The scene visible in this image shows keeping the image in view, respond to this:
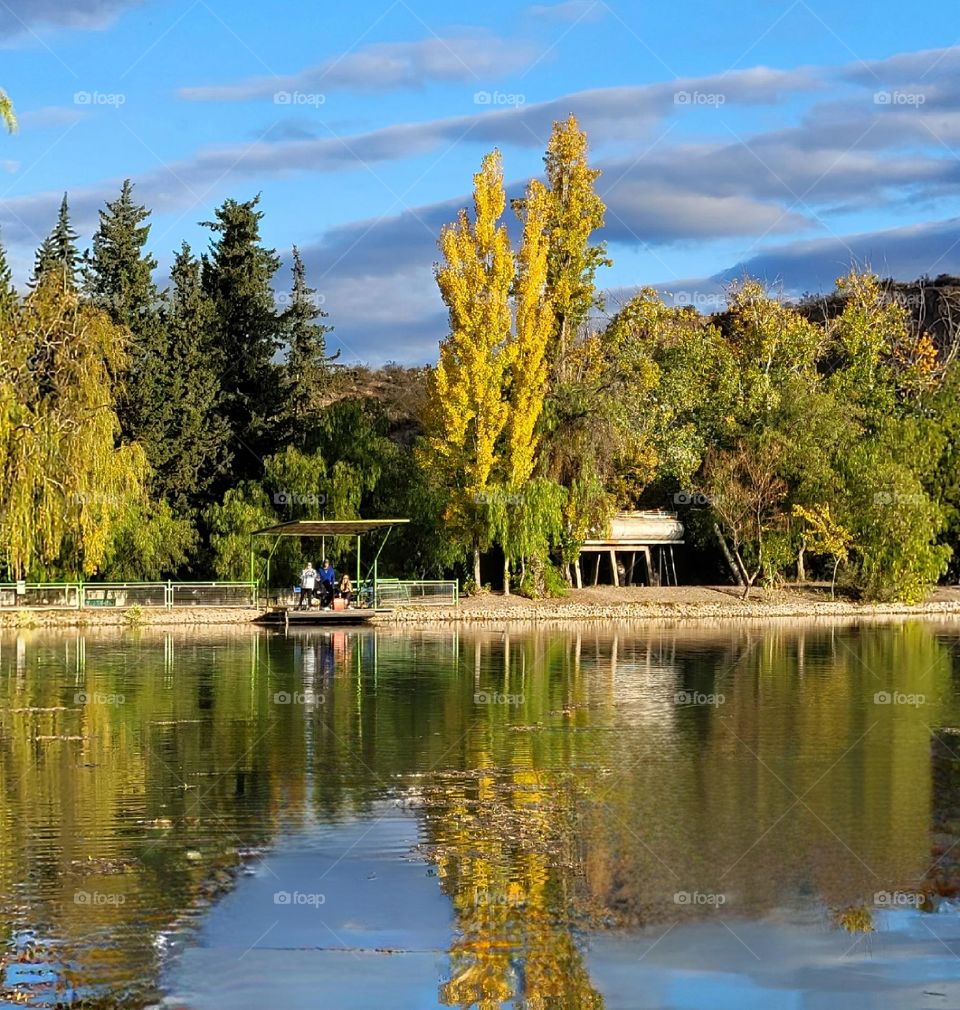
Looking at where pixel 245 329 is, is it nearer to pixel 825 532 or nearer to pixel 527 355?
A: pixel 527 355

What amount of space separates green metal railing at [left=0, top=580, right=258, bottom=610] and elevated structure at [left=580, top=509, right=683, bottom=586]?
47.9ft

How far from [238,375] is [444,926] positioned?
5130 cm

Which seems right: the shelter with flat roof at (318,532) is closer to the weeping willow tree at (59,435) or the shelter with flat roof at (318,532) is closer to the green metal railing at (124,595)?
the green metal railing at (124,595)

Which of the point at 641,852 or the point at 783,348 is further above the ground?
the point at 783,348

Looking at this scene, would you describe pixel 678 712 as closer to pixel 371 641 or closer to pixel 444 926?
pixel 444 926

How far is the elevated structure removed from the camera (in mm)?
60688

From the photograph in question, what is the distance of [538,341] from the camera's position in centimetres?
5478

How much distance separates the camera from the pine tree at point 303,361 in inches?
2495

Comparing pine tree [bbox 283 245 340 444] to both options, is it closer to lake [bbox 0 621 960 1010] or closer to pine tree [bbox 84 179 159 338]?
pine tree [bbox 84 179 159 338]

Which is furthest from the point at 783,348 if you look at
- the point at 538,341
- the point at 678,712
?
the point at 678,712

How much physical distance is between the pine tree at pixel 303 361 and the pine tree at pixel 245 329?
1.20 metres

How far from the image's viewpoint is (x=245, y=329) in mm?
62375

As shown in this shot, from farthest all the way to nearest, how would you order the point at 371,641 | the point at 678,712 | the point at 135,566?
the point at 135,566 → the point at 371,641 → the point at 678,712

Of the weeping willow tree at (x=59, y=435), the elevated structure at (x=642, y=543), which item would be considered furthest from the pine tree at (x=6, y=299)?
the elevated structure at (x=642, y=543)
